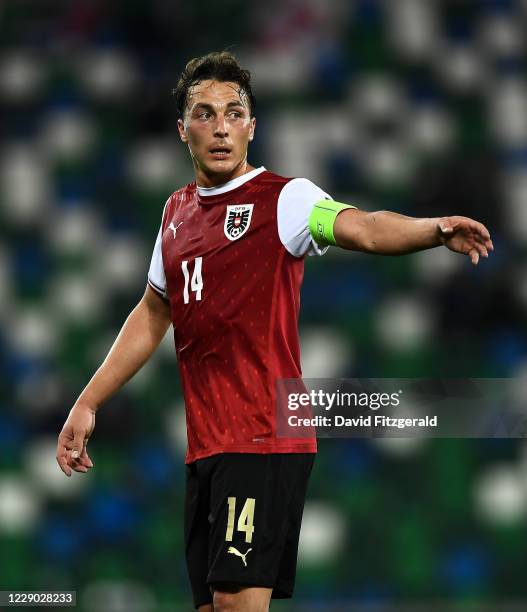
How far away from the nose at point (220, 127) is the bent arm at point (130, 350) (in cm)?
54

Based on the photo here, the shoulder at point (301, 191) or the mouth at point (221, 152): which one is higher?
the mouth at point (221, 152)

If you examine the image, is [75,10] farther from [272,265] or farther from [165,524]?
[272,265]

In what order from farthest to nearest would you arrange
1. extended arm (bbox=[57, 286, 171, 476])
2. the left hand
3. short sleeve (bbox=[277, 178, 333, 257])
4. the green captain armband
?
extended arm (bbox=[57, 286, 171, 476])
short sleeve (bbox=[277, 178, 333, 257])
the green captain armband
the left hand

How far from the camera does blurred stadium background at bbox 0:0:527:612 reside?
17.4ft

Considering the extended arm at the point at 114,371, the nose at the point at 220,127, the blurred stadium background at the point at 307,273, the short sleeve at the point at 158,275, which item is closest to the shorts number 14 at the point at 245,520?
the extended arm at the point at 114,371

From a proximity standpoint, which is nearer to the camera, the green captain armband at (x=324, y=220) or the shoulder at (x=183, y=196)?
the green captain armband at (x=324, y=220)

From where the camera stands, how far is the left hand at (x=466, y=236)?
89.7 inches

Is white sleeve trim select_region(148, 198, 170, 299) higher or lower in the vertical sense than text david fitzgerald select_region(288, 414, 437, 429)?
higher

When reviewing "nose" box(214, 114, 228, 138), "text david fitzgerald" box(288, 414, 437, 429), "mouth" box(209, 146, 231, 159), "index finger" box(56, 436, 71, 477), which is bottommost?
"index finger" box(56, 436, 71, 477)

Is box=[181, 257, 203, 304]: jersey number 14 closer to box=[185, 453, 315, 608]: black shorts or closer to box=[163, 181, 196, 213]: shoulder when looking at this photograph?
box=[163, 181, 196, 213]: shoulder

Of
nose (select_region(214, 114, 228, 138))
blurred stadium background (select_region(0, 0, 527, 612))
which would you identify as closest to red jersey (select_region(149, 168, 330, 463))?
nose (select_region(214, 114, 228, 138))

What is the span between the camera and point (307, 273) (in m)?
5.82

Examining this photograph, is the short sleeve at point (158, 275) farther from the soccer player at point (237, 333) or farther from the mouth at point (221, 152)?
the mouth at point (221, 152)

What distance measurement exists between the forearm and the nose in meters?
0.51
